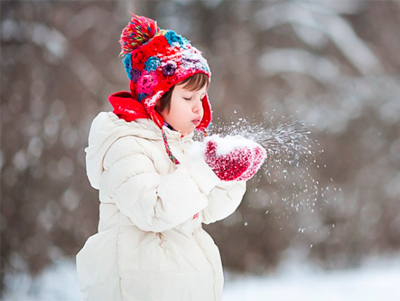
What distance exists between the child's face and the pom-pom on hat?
28 millimetres

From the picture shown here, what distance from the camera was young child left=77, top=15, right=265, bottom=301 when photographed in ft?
3.83

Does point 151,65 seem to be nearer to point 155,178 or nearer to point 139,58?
point 139,58

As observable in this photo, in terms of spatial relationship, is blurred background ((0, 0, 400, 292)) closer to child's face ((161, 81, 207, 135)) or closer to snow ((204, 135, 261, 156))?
child's face ((161, 81, 207, 135))

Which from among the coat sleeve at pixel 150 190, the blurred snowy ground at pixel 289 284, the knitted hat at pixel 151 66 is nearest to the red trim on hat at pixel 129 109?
the knitted hat at pixel 151 66

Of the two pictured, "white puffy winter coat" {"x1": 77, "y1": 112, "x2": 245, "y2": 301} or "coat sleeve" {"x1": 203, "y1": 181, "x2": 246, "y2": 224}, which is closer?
"white puffy winter coat" {"x1": 77, "y1": 112, "x2": 245, "y2": 301}

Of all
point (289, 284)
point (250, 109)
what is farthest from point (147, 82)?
point (289, 284)

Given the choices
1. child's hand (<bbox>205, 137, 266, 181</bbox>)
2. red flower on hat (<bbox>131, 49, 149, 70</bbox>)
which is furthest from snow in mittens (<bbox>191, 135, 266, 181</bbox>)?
red flower on hat (<bbox>131, 49, 149, 70</bbox>)

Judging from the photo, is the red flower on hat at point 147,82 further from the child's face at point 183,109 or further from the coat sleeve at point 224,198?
the coat sleeve at point 224,198

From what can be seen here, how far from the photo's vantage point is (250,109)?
11.6ft

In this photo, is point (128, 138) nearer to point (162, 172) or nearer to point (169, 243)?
point (162, 172)

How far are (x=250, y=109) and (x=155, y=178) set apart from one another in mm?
2413

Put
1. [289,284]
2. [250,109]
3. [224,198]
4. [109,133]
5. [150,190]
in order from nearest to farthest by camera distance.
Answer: [150,190], [109,133], [224,198], [289,284], [250,109]

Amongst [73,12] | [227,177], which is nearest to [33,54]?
[73,12]

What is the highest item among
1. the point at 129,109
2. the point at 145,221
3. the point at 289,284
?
the point at 129,109
